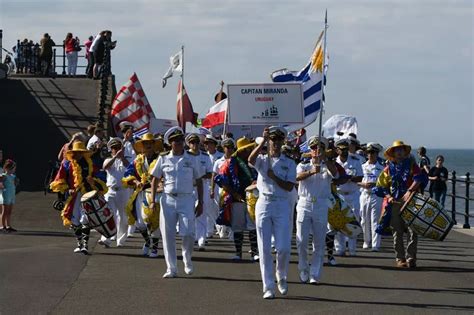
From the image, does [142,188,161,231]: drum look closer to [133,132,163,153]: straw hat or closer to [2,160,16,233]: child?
[133,132,163,153]: straw hat

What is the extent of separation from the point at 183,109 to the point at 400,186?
12.5 metres

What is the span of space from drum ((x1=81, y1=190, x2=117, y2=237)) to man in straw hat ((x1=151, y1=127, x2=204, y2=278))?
236 cm

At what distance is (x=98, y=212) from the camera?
17.1m

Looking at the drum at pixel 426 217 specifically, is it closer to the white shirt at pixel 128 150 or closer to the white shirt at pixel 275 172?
the white shirt at pixel 275 172

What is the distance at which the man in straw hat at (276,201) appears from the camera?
13180 mm

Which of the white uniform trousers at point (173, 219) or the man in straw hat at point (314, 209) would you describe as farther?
the white uniform trousers at point (173, 219)

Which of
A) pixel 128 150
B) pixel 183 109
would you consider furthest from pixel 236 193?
pixel 183 109

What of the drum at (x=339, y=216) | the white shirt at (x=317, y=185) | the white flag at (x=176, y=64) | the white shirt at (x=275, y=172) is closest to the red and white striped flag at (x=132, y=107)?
the white flag at (x=176, y=64)

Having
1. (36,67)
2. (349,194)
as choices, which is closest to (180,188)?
(349,194)

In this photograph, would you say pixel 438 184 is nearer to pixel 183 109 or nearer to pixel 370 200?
pixel 183 109

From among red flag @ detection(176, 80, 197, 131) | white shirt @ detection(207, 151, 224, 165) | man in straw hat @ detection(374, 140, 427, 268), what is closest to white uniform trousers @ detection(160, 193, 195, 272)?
man in straw hat @ detection(374, 140, 427, 268)

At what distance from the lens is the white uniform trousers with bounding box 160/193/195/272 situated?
1460cm

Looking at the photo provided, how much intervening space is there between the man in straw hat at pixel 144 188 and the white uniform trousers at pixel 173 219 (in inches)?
63.6

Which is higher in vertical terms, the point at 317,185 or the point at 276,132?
the point at 276,132
